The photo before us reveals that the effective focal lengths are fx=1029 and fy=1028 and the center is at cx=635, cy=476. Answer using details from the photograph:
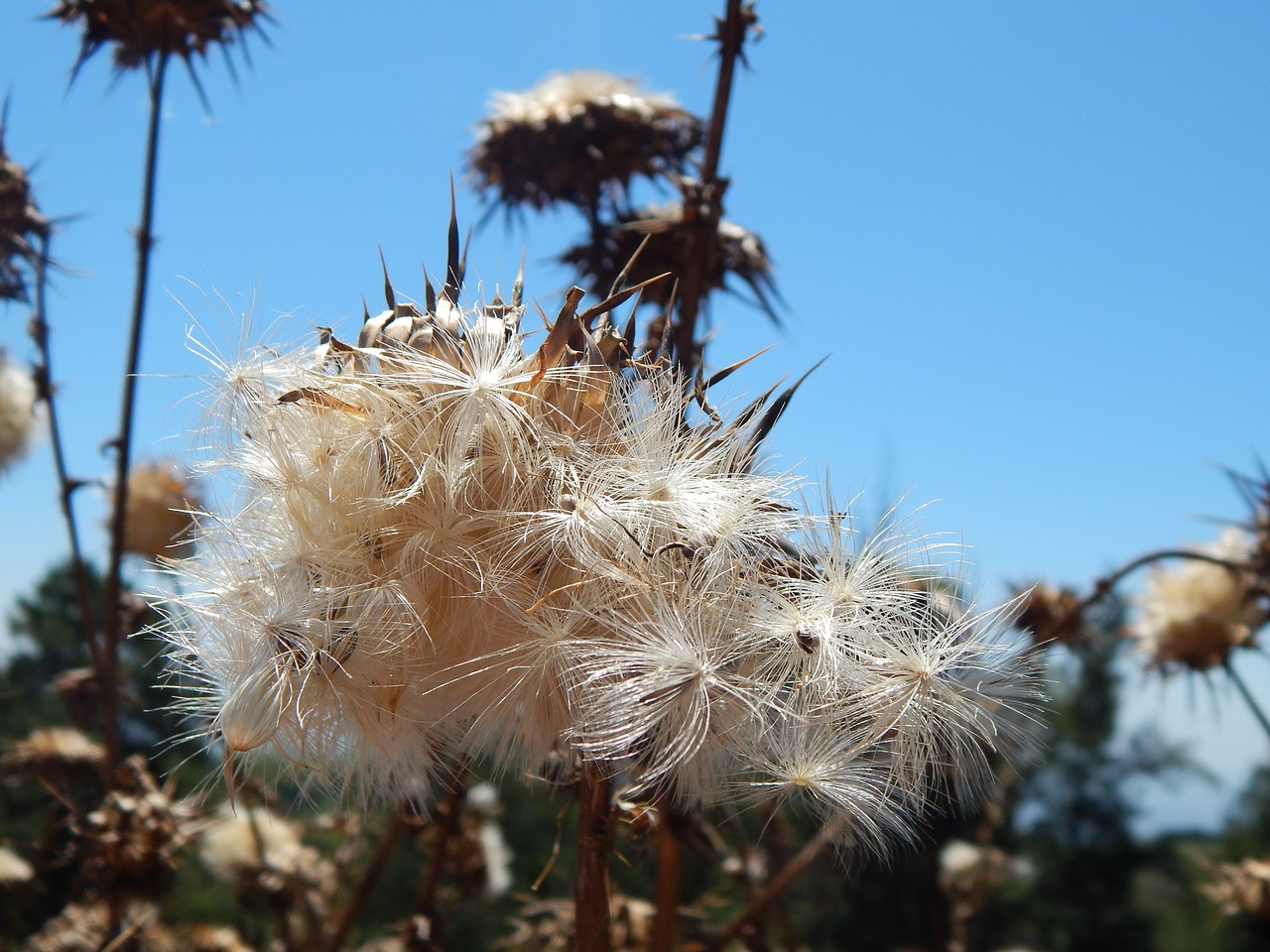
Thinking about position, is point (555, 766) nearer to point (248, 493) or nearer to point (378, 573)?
point (378, 573)

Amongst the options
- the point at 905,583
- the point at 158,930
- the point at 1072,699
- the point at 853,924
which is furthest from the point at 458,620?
the point at 1072,699

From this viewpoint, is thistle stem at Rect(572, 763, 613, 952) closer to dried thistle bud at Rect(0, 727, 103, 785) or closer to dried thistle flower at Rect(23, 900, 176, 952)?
dried thistle flower at Rect(23, 900, 176, 952)

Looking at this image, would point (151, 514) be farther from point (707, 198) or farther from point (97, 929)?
point (707, 198)

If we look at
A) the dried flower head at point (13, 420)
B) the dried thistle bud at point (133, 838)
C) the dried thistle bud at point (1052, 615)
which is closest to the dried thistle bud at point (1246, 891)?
the dried thistle bud at point (1052, 615)

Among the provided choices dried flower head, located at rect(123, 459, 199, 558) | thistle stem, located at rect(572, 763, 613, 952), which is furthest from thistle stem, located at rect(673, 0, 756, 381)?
dried flower head, located at rect(123, 459, 199, 558)

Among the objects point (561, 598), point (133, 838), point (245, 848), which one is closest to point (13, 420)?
point (245, 848)

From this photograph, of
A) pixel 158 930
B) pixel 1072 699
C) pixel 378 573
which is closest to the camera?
pixel 378 573

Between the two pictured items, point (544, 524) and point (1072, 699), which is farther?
Result: point (1072, 699)
